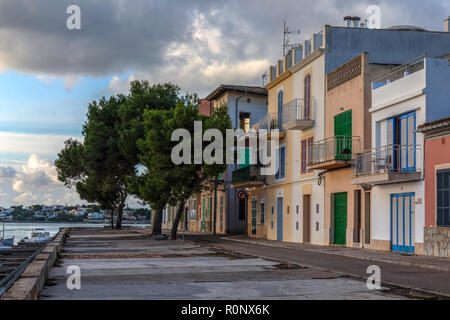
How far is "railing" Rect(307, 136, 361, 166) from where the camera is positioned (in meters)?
26.0

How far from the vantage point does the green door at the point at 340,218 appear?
27359mm

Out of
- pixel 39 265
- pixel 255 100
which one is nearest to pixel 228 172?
pixel 255 100

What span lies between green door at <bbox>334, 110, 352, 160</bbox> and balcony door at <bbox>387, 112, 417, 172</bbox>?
103 inches

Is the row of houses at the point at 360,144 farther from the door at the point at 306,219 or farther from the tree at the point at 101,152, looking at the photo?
the tree at the point at 101,152

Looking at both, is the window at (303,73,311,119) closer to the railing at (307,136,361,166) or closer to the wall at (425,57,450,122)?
the railing at (307,136,361,166)

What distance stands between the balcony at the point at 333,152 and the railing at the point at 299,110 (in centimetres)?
221

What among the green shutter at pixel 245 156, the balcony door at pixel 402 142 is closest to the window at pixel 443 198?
the balcony door at pixel 402 142

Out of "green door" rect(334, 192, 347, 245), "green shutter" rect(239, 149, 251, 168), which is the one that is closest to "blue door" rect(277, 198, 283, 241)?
"green shutter" rect(239, 149, 251, 168)

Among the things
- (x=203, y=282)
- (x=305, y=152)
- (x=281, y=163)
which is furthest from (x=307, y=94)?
(x=203, y=282)

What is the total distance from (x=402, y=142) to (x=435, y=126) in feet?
9.53

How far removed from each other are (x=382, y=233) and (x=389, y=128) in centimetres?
411

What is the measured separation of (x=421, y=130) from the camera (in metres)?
20.8

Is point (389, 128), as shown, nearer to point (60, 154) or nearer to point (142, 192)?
point (142, 192)

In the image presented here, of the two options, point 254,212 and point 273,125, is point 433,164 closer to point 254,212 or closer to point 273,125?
point 273,125
